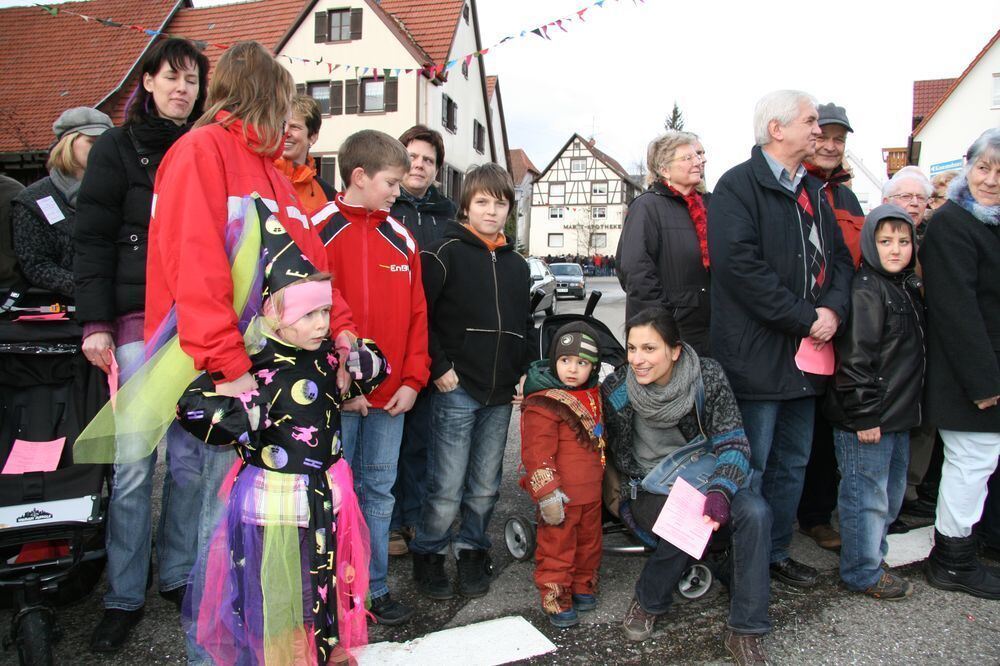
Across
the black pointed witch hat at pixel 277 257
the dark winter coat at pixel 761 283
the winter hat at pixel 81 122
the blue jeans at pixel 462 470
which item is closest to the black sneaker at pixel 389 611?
the blue jeans at pixel 462 470

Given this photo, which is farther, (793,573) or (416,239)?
(416,239)

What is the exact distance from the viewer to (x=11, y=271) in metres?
3.09

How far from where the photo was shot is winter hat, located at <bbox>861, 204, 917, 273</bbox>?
129 inches

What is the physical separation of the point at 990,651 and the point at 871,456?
2.93ft

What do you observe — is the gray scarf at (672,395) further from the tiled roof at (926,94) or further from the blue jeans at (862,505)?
the tiled roof at (926,94)

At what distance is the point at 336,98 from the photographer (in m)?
25.9

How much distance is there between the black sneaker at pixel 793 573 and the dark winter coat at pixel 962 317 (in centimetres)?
98

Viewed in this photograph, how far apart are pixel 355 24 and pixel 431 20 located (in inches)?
120

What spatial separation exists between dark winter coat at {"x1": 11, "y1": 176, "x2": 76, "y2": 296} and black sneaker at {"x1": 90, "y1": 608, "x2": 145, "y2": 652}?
1.42 meters

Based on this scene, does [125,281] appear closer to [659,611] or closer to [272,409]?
[272,409]

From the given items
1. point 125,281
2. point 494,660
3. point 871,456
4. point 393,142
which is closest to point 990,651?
point 871,456

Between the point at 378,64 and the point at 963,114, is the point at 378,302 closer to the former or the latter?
the point at 378,64

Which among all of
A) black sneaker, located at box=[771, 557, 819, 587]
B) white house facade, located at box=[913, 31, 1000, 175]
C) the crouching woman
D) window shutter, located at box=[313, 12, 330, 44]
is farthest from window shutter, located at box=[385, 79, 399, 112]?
black sneaker, located at box=[771, 557, 819, 587]

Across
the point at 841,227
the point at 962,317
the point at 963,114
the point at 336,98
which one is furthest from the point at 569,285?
the point at 962,317
